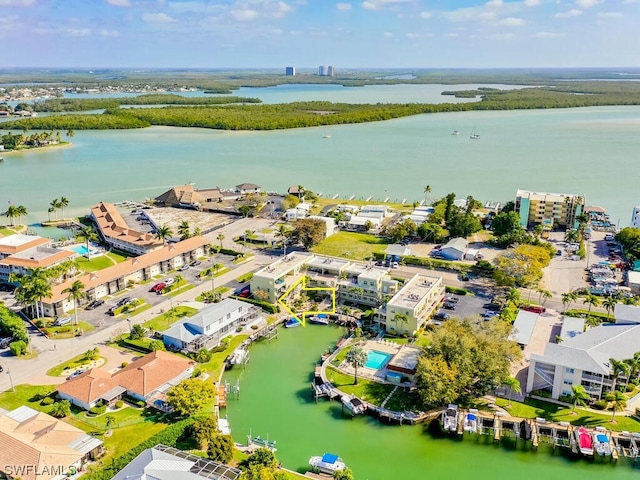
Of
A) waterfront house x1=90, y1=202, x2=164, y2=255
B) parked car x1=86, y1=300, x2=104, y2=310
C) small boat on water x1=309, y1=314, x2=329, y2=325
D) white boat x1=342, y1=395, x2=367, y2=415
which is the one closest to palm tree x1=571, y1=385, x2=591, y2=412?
white boat x1=342, y1=395, x2=367, y2=415

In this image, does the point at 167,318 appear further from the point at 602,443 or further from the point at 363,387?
the point at 602,443

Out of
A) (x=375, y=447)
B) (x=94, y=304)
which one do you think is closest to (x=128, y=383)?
(x=94, y=304)

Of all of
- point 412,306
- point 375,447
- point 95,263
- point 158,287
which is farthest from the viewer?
point 95,263

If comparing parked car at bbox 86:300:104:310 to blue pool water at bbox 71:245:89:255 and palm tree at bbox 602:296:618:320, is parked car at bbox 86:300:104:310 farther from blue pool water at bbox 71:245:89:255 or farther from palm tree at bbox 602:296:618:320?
palm tree at bbox 602:296:618:320

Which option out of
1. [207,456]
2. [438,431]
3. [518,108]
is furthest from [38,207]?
[518,108]

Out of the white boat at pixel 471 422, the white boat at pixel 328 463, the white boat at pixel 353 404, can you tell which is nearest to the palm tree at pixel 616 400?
the white boat at pixel 471 422

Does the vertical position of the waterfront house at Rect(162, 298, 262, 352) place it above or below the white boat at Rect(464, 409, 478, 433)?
above
